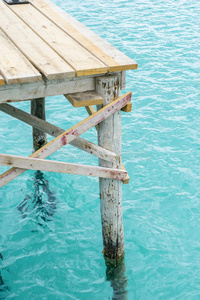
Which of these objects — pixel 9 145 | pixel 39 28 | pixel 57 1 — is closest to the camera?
pixel 39 28

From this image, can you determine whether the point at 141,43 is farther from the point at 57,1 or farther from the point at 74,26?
the point at 74,26

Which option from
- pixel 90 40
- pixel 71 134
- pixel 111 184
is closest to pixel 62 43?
pixel 90 40

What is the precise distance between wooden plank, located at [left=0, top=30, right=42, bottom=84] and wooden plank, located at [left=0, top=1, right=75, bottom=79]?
64mm

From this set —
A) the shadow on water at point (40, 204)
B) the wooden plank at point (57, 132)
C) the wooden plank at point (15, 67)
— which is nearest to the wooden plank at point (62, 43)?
the wooden plank at point (15, 67)

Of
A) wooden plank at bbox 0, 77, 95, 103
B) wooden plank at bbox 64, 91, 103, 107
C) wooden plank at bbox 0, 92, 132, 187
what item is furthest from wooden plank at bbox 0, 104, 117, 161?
wooden plank at bbox 0, 77, 95, 103

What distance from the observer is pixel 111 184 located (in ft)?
16.3

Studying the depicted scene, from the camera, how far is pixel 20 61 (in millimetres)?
4160

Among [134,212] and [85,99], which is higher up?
[85,99]

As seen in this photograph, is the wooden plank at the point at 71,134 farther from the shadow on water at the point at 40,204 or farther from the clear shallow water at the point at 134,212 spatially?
the shadow on water at the point at 40,204

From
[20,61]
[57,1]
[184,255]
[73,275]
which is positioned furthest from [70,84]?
[57,1]

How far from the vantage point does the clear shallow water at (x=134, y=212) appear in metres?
5.94

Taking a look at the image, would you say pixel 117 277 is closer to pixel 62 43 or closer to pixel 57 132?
pixel 57 132

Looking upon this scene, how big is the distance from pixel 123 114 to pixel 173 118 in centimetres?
116

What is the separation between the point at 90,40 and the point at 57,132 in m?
1.18
